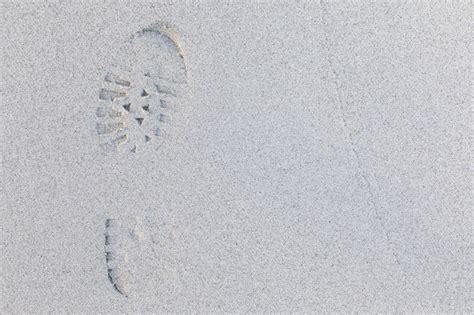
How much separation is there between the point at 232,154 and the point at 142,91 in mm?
297

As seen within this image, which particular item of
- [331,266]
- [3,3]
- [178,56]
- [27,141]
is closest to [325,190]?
[331,266]

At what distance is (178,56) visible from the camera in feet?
5.39

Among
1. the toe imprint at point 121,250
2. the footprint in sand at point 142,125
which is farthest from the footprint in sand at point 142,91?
the toe imprint at point 121,250

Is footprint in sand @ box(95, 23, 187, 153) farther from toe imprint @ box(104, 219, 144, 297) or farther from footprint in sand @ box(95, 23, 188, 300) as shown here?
toe imprint @ box(104, 219, 144, 297)

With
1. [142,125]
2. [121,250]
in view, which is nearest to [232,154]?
[142,125]

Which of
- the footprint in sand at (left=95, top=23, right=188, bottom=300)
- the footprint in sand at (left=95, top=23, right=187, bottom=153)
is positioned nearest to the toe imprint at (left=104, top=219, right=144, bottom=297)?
the footprint in sand at (left=95, top=23, right=188, bottom=300)

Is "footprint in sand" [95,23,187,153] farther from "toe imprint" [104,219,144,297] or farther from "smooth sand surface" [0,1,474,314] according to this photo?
"toe imprint" [104,219,144,297]

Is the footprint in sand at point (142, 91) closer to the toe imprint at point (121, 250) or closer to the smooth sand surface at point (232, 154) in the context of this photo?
the smooth sand surface at point (232, 154)

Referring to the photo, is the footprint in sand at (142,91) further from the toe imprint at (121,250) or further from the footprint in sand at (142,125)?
the toe imprint at (121,250)

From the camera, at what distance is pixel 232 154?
163 centimetres

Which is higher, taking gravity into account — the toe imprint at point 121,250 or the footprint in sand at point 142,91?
the footprint in sand at point 142,91

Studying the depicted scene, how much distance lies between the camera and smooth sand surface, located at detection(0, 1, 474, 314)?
162 cm

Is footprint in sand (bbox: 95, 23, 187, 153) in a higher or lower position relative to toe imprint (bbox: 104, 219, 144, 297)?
higher

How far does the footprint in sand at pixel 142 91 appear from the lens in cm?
164
